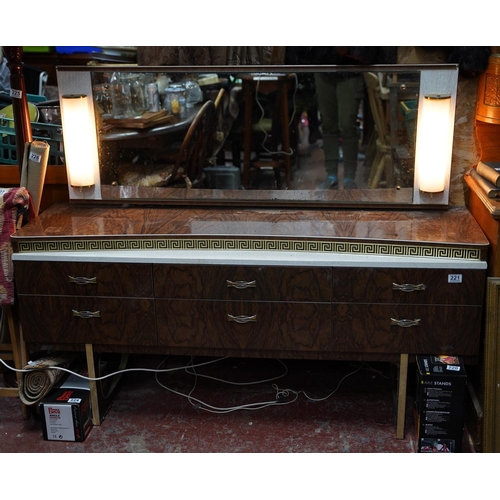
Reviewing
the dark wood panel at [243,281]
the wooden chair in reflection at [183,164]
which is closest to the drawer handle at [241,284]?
the dark wood panel at [243,281]

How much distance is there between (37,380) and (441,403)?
149 centimetres

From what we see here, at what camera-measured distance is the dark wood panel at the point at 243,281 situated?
2.40 m

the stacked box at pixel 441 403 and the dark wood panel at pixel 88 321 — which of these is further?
the dark wood panel at pixel 88 321

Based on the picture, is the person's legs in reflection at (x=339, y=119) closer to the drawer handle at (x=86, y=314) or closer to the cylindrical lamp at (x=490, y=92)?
the cylindrical lamp at (x=490, y=92)

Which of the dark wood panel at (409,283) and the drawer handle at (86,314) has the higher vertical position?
the dark wood panel at (409,283)

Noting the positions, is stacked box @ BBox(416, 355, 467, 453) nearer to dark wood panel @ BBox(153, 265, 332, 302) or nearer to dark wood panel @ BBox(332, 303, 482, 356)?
dark wood panel @ BBox(332, 303, 482, 356)

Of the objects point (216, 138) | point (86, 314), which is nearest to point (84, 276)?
point (86, 314)

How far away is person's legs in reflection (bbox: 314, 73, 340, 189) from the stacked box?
32.6 inches

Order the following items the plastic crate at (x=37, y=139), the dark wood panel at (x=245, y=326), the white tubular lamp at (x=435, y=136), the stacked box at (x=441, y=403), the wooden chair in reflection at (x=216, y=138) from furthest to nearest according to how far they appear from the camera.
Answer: the plastic crate at (x=37, y=139) → the wooden chair in reflection at (x=216, y=138) → the white tubular lamp at (x=435, y=136) → the dark wood panel at (x=245, y=326) → the stacked box at (x=441, y=403)

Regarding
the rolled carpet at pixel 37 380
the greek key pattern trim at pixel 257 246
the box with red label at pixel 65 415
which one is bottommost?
the box with red label at pixel 65 415

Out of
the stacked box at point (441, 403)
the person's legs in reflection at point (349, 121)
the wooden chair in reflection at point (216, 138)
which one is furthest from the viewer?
the wooden chair in reflection at point (216, 138)

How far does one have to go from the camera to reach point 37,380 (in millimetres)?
2602

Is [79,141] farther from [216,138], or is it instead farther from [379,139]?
[379,139]

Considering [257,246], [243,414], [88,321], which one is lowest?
[243,414]
